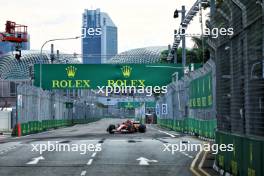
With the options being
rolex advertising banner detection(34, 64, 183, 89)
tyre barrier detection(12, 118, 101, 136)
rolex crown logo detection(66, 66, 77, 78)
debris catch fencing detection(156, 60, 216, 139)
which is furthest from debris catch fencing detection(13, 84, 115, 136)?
debris catch fencing detection(156, 60, 216, 139)

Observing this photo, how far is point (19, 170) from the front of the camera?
19688 millimetres

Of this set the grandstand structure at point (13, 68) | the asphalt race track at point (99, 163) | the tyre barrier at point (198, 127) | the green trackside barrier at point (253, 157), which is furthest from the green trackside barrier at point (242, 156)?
the grandstand structure at point (13, 68)

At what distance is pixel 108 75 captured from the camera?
62.9m

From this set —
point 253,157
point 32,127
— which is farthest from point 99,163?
point 32,127

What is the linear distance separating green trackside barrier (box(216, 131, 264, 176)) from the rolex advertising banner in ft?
144

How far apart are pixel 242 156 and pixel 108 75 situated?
48.4 metres

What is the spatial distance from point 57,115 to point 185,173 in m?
72.7

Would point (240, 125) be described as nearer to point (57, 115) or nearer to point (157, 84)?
point (157, 84)

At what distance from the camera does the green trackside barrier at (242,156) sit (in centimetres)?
1283

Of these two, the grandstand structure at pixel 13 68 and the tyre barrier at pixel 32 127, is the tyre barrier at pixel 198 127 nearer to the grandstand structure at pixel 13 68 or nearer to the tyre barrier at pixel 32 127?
the tyre barrier at pixel 32 127

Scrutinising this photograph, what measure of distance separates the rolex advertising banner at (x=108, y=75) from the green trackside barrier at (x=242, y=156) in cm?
4400

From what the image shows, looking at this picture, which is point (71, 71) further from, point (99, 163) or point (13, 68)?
point (13, 68)

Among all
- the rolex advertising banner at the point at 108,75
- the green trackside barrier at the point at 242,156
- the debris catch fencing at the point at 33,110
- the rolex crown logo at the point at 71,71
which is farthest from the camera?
the rolex crown logo at the point at 71,71

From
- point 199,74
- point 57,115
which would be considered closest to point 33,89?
point 199,74
